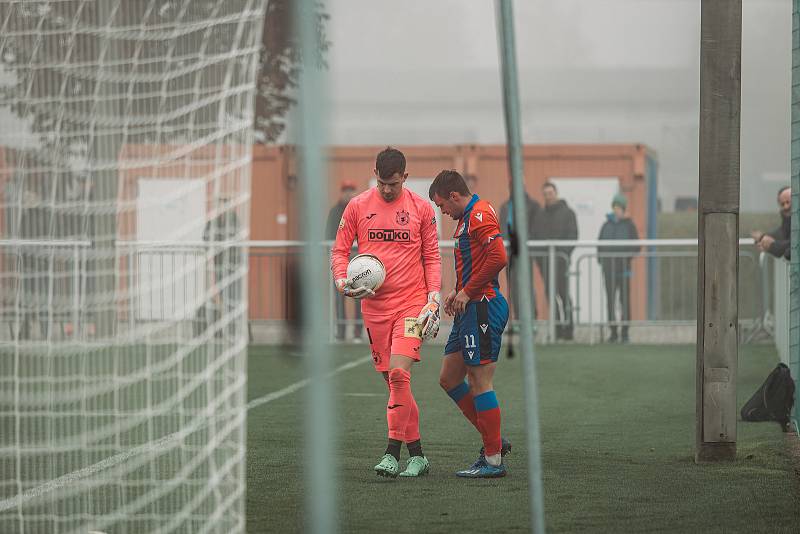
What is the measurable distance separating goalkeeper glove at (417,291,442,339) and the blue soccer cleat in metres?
0.72

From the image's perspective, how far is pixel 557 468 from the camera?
7254 mm

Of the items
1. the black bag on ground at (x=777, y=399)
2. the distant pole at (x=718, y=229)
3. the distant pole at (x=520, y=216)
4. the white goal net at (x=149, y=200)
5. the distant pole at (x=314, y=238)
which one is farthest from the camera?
the black bag on ground at (x=777, y=399)

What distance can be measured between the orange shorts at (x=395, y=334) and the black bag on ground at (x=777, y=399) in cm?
282

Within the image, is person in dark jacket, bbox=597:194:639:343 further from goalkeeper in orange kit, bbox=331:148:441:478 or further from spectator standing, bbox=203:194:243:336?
spectator standing, bbox=203:194:243:336

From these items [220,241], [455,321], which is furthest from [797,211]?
[220,241]

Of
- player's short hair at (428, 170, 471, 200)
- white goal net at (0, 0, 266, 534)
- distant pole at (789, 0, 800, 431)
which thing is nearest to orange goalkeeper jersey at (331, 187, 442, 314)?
player's short hair at (428, 170, 471, 200)

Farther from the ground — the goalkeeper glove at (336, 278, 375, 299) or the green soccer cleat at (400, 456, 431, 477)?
the goalkeeper glove at (336, 278, 375, 299)

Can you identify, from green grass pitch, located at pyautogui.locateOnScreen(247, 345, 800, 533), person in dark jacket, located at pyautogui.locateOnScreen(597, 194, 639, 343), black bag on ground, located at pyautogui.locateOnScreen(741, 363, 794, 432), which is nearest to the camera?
green grass pitch, located at pyautogui.locateOnScreen(247, 345, 800, 533)

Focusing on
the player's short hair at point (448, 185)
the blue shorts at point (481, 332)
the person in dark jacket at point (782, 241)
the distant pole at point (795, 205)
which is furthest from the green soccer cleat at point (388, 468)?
the person in dark jacket at point (782, 241)

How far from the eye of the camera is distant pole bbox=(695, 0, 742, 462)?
23.4ft

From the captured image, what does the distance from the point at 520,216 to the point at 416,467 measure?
112 inches

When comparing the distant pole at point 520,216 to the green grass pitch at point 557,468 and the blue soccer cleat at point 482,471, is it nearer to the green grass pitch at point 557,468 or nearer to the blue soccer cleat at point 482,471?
the green grass pitch at point 557,468

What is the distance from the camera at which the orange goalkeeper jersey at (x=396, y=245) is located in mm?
6961

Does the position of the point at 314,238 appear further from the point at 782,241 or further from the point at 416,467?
the point at 782,241
